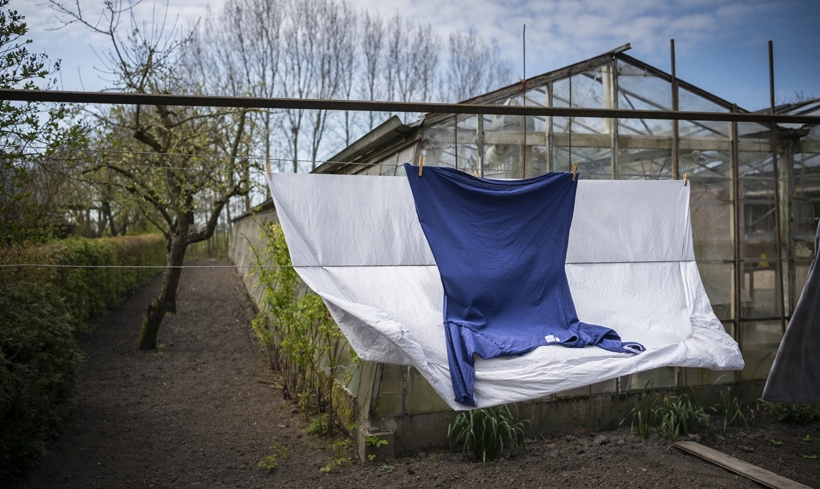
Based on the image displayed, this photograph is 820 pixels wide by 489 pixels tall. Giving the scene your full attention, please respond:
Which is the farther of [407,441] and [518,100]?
[518,100]

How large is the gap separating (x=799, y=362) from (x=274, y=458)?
394 cm

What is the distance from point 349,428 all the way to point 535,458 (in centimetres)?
163

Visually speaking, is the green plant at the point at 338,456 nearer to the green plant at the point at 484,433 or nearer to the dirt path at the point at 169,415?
the dirt path at the point at 169,415

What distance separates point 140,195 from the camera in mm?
8375

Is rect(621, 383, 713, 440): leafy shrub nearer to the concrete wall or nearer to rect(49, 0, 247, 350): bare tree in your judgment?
the concrete wall

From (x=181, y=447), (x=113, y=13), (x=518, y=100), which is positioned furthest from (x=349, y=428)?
(x=113, y=13)

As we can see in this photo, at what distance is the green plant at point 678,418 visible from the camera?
551 cm

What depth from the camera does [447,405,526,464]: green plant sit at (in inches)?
195

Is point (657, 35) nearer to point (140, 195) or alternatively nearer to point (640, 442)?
point (640, 442)

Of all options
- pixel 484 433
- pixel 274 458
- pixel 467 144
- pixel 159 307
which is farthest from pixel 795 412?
pixel 159 307

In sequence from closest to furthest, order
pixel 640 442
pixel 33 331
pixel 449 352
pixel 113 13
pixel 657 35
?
pixel 449 352 < pixel 33 331 < pixel 640 442 < pixel 113 13 < pixel 657 35

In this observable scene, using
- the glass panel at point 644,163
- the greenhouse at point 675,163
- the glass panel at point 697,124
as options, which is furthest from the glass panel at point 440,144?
the glass panel at point 697,124

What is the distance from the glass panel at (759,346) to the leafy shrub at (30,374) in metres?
6.60

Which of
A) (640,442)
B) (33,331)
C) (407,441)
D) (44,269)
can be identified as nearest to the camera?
(33,331)
